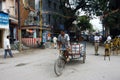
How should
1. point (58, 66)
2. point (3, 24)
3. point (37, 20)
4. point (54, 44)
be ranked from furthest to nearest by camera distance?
point (37, 20), point (54, 44), point (3, 24), point (58, 66)

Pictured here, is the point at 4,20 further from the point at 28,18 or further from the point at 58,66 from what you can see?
the point at 58,66

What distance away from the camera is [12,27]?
3559cm

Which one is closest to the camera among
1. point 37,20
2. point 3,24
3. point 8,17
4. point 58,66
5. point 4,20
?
point 58,66

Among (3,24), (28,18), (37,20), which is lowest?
(3,24)

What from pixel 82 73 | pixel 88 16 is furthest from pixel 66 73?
pixel 88 16

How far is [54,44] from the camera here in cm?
3462

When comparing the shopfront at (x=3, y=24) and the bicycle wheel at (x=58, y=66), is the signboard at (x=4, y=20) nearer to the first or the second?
the shopfront at (x=3, y=24)

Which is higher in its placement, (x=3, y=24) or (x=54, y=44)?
(x=3, y=24)

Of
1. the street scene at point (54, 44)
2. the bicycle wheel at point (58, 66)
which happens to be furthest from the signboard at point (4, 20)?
the bicycle wheel at point (58, 66)

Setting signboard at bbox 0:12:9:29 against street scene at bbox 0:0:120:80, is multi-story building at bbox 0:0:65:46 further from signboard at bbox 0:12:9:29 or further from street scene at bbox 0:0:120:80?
signboard at bbox 0:12:9:29

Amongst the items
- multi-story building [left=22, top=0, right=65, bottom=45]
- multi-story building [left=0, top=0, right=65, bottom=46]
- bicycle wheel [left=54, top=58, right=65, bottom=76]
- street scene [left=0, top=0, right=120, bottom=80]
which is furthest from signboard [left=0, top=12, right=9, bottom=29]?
bicycle wheel [left=54, top=58, right=65, bottom=76]

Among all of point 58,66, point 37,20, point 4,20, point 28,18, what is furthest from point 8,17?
point 58,66

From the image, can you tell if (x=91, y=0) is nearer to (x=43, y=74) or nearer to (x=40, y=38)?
(x=40, y=38)

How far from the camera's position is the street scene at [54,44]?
12320mm
